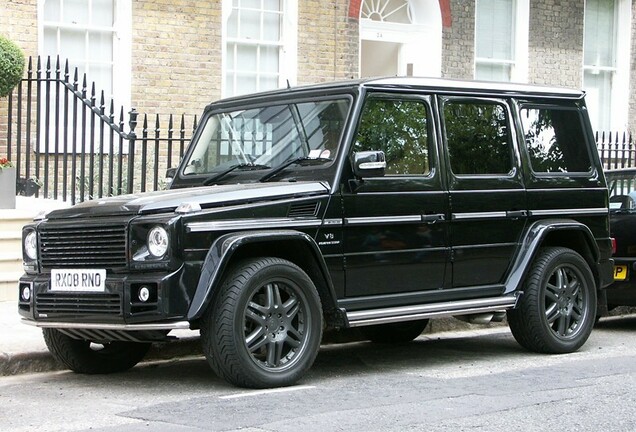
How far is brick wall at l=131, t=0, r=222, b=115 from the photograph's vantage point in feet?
52.5

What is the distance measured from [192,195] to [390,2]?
467 inches

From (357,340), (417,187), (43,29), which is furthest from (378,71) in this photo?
(417,187)

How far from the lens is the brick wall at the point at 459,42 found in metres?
19.2

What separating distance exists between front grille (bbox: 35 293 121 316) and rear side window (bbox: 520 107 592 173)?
3.68 metres

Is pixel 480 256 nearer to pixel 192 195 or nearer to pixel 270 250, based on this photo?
pixel 270 250

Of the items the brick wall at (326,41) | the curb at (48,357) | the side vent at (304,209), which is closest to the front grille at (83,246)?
the curb at (48,357)

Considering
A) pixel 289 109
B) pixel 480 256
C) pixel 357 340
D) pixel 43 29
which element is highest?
pixel 43 29

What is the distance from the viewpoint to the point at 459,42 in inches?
762

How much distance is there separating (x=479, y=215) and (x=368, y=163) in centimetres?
121

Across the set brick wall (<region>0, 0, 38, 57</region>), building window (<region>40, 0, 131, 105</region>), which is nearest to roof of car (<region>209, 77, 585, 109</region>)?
brick wall (<region>0, 0, 38, 57</region>)

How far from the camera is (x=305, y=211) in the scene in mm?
7984

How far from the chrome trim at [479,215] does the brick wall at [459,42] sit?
33.4ft

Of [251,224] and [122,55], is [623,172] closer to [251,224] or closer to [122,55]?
[251,224]

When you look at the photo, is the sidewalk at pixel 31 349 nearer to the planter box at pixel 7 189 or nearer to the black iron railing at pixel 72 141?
the planter box at pixel 7 189
